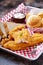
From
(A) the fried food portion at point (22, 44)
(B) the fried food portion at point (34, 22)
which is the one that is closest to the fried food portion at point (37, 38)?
(A) the fried food portion at point (22, 44)

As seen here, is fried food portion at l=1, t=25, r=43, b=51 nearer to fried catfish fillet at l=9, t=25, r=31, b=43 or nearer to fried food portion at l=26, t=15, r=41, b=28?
fried catfish fillet at l=9, t=25, r=31, b=43

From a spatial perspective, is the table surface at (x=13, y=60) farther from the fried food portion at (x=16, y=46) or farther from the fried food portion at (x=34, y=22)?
the fried food portion at (x=34, y=22)

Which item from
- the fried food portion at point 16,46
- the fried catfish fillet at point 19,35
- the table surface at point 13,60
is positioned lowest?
the table surface at point 13,60

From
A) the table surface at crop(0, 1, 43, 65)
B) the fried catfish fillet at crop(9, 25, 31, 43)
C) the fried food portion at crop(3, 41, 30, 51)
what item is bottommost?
the table surface at crop(0, 1, 43, 65)

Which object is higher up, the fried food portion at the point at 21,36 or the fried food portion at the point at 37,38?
the fried food portion at the point at 21,36

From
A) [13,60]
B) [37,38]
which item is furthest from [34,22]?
[13,60]

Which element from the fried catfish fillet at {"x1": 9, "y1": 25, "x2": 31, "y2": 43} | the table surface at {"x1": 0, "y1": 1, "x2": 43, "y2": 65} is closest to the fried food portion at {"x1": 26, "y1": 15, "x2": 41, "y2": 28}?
the fried catfish fillet at {"x1": 9, "y1": 25, "x2": 31, "y2": 43}

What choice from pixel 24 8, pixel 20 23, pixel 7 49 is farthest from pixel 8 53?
pixel 24 8

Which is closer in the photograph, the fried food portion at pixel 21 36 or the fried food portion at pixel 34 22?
the fried food portion at pixel 21 36

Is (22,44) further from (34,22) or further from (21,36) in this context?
(34,22)

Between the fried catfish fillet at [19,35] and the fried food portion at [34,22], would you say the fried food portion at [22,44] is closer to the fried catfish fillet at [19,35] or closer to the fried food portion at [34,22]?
the fried catfish fillet at [19,35]

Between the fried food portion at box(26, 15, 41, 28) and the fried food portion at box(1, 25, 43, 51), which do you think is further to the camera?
the fried food portion at box(26, 15, 41, 28)

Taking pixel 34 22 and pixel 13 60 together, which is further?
pixel 34 22
